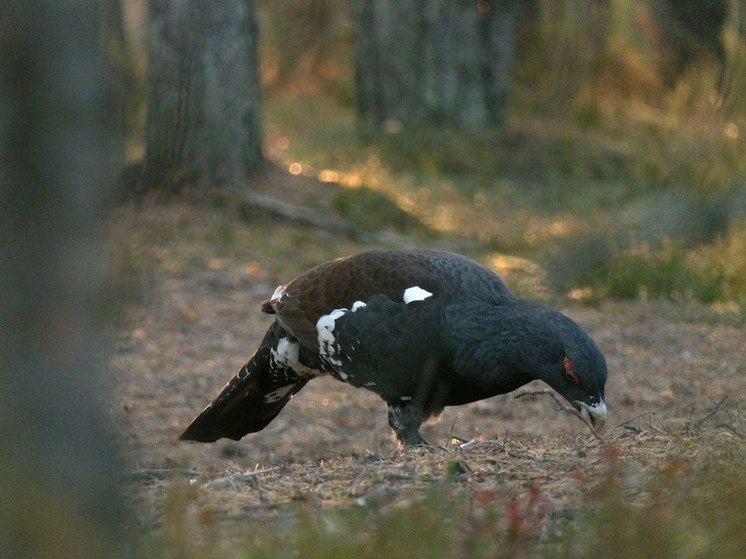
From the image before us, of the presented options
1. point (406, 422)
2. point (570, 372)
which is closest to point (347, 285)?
point (406, 422)

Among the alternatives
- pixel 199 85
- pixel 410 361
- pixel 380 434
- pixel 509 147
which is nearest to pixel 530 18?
pixel 509 147

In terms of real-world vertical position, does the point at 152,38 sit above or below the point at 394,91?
above

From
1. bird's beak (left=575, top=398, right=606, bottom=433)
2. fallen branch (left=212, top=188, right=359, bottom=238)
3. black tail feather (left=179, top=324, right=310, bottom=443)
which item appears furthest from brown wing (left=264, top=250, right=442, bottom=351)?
fallen branch (left=212, top=188, right=359, bottom=238)

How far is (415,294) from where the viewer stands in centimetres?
490

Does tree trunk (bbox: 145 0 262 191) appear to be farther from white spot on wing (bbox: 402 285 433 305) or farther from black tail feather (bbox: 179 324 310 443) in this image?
white spot on wing (bbox: 402 285 433 305)

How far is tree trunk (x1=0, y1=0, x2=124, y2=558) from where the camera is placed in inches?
87.8

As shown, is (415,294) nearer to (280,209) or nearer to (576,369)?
(576,369)

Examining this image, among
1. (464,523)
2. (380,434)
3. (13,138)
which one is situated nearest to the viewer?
(13,138)

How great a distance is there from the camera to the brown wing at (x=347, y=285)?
16.4 ft

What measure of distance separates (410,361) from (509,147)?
8361mm

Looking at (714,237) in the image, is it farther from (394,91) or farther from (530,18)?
(530,18)

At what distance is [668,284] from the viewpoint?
324 inches

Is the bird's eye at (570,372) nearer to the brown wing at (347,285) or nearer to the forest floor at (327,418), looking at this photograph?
the forest floor at (327,418)

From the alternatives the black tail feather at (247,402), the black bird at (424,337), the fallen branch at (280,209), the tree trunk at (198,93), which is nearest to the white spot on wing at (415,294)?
Result: the black bird at (424,337)
